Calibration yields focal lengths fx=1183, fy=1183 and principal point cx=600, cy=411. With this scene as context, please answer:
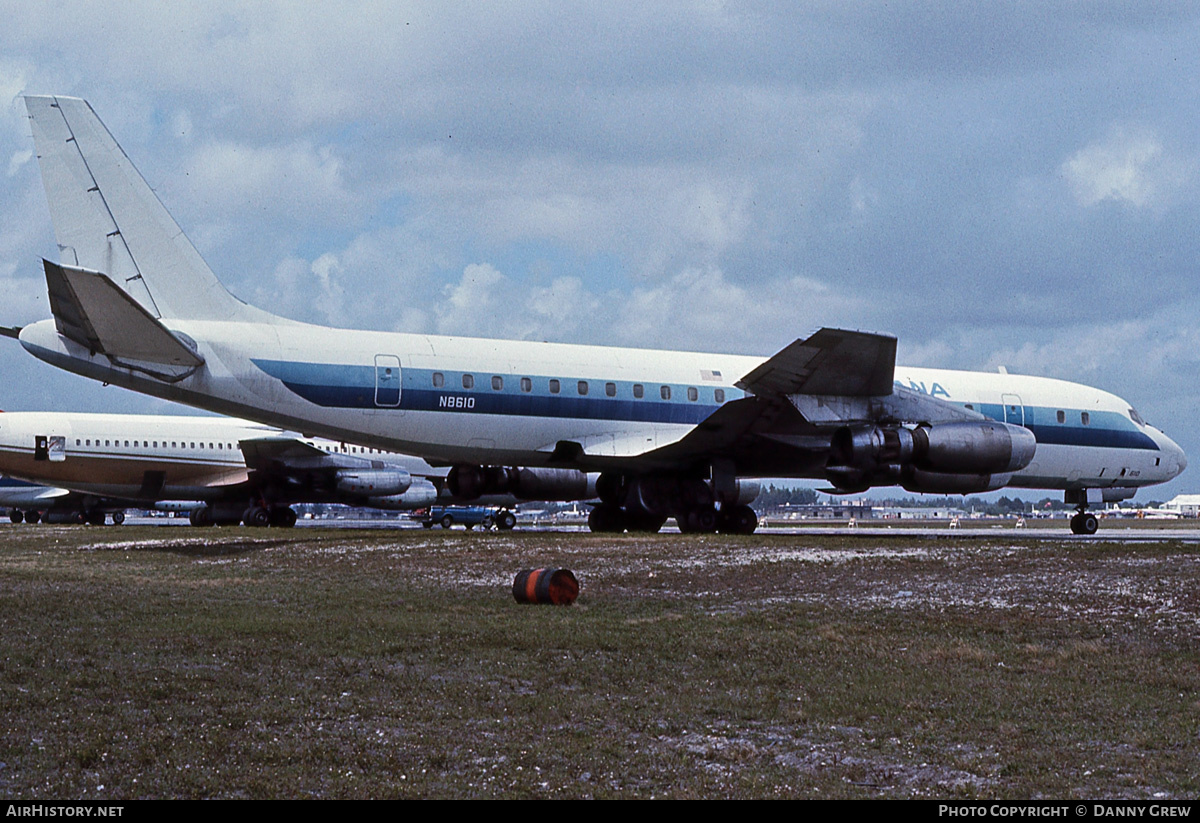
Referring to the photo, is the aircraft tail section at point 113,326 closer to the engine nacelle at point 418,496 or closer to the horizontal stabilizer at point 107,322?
the horizontal stabilizer at point 107,322

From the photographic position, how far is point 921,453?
24672 mm

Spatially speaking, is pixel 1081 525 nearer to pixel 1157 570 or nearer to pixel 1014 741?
pixel 1157 570

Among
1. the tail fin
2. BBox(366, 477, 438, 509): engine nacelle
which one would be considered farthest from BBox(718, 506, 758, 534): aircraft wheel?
BBox(366, 477, 438, 509): engine nacelle

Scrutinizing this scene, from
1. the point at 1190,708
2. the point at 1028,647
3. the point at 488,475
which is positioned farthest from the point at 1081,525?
the point at 1190,708

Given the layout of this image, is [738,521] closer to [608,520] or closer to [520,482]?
[608,520]

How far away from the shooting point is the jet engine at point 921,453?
24500 millimetres

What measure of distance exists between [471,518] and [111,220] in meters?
44.5

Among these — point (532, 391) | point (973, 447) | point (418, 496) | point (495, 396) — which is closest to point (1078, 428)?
point (973, 447)

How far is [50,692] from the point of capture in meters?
8.47

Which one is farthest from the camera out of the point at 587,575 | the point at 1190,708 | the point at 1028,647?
the point at 587,575

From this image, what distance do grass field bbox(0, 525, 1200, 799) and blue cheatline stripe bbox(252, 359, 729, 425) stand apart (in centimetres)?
665

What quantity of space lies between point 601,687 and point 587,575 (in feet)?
25.3

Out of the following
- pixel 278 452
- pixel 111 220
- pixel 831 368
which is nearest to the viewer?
pixel 111 220

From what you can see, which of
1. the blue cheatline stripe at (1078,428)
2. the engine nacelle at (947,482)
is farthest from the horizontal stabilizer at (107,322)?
the blue cheatline stripe at (1078,428)
